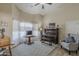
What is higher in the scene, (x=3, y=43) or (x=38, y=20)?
(x=38, y=20)

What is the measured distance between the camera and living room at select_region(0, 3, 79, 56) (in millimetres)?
2215

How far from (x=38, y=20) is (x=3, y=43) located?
0.86 m

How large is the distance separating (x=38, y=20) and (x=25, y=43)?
0.56 metres

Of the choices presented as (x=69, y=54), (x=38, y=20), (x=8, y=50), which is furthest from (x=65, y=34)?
(x=8, y=50)

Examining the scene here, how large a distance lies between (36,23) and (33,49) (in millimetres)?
547

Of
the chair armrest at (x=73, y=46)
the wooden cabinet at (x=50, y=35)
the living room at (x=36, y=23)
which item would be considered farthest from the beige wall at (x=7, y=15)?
the chair armrest at (x=73, y=46)

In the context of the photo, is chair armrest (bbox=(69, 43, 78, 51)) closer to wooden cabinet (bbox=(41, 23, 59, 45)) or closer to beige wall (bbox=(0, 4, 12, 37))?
Result: wooden cabinet (bbox=(41, 23, 59, 45))

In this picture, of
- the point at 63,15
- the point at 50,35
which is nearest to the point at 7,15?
the point at 50,35

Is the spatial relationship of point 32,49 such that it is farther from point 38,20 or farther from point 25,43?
point 38,20

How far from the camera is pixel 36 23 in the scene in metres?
2.32

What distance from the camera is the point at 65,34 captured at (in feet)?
7.45

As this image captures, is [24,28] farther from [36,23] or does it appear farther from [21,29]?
[36,23]

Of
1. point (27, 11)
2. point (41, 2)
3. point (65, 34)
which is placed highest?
point (41, 2)

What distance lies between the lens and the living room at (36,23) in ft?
7.27
